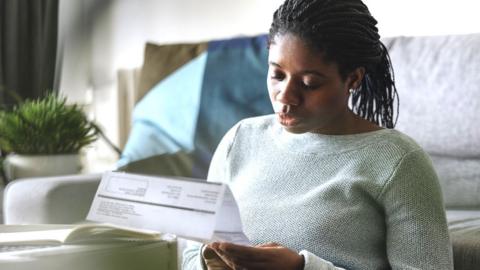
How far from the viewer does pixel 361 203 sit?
2.61 feet

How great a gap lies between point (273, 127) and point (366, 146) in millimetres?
154

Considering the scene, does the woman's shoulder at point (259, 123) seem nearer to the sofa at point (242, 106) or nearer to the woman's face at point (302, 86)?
the woman's face at point (302, 86)

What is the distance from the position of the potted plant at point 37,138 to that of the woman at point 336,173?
48.0 inches

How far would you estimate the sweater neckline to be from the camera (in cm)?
83

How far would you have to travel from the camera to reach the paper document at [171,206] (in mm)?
702

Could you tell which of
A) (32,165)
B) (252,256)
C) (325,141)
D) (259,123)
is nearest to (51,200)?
(32,165)

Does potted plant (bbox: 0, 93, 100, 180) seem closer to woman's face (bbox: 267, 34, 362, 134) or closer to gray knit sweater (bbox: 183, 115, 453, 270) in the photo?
gray knit sweater (bbox: 183, 115, 453, 270)

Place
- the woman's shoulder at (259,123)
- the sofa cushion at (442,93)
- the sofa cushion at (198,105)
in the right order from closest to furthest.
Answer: the woman's shoulder at (259,123) < the sofa cushion at (442,93) < the sofa cushion at (198,105)

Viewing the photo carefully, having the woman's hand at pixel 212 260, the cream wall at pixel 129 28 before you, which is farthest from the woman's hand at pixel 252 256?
the cream wall at pixel 129 28

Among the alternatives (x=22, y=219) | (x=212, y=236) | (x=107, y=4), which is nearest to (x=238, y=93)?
(x=22, y=219)

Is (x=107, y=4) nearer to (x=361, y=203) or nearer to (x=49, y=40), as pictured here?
(x=49, y=40)

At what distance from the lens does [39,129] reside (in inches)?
78.2

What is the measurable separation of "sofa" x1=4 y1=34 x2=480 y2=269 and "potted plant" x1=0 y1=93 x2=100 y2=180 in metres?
0.24

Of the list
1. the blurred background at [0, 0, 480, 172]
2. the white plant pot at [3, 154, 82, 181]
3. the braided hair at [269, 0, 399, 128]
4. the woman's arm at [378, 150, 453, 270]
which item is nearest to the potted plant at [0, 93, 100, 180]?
the white plant pot at [3, 154, 82, 181]
